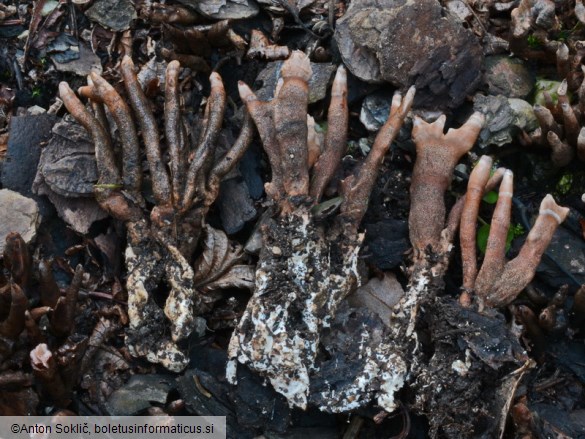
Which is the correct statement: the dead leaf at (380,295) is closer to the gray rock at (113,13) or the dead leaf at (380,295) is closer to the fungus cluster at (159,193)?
the fungus cluster at (159,193)

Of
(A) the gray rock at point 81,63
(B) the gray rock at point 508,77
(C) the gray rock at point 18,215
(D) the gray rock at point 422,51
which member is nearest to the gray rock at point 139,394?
(C) the gray rock at point 18,215

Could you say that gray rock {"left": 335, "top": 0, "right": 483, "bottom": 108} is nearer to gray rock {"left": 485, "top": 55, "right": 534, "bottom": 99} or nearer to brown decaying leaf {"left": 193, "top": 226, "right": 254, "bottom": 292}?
gray rock {"left": 485, "top": 55, "right": 534, "bottom": 99}

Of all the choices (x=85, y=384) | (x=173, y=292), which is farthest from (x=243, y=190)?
(x=85, y=384)

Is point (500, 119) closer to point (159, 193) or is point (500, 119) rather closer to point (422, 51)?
point (422, 51)

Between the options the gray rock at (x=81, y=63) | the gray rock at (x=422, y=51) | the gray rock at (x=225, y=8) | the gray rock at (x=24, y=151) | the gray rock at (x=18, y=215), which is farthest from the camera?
the gray rock at (x=81, y=63)

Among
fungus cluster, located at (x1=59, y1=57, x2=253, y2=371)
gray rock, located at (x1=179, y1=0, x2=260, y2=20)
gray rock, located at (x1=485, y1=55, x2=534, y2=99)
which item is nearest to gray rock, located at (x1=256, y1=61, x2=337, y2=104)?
fungus cluster, located at (x1=59, y1=57, x2=253, y2=371)

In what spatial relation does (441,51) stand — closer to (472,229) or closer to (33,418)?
(472,229)
